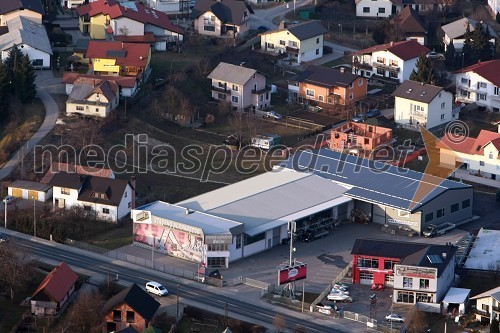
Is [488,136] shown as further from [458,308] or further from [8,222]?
[8,222]

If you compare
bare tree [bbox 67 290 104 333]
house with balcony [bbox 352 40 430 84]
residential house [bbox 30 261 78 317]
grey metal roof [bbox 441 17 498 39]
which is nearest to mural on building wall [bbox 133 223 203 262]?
residential house [bbox 30 261 78 317]

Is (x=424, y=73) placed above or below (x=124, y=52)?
below

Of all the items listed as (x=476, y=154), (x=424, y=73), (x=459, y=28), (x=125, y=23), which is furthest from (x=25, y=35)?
(x=476, y=154)

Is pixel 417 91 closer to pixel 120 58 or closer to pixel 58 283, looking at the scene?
pixel 120 58

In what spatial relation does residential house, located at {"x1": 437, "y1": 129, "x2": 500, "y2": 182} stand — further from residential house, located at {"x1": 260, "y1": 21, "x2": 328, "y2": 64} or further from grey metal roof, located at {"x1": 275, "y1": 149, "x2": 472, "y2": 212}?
residential house, located at {"x1": 260, "y1": 21, "x2": 328, "y2": 64}

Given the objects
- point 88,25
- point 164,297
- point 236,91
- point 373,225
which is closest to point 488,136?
point 373,225

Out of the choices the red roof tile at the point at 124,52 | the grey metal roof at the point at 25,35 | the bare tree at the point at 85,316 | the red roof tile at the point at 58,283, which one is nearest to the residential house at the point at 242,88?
the red roof tile at the point at 124,52
